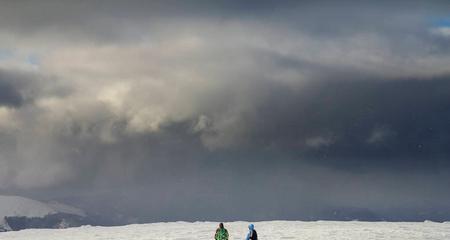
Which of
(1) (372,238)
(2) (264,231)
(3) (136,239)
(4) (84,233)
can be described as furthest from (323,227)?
(4) (84,233)

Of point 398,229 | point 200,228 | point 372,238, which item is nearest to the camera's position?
point 372,238

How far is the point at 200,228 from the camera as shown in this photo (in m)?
58.7

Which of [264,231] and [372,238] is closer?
[372,238]

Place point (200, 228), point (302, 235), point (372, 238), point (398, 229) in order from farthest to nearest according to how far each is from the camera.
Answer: point (200, 228)
point (398, 229)
point (302, 235)
point (372, 238)

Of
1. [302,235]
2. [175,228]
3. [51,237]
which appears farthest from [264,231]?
[51,237]

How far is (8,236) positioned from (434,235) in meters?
36.6

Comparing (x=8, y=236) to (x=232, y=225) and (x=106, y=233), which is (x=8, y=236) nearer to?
(x=106, y=233)

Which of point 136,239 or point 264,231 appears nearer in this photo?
point 136,239

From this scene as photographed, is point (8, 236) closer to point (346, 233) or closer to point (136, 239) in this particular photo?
point (136, 239)

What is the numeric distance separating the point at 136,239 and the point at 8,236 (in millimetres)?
14795

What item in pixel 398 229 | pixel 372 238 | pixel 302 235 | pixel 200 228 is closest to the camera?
pixel 372 238

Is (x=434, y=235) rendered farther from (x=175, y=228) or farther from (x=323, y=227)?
(x=175, y=228)

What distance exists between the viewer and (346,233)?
2000 inches

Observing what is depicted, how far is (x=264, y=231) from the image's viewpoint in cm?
5484
